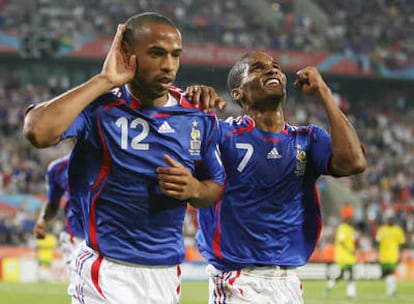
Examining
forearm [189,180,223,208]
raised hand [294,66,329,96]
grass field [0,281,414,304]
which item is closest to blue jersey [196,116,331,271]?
raised hand [294,66,329,96]

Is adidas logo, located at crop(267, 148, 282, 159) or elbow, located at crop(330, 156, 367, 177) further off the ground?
adidas logo, located at crop(267, 148, 282, 159)

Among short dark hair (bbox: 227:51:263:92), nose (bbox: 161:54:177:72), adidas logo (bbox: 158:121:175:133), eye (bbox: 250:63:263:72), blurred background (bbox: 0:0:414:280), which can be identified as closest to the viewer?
nose (bbox: 161:54:177:72)

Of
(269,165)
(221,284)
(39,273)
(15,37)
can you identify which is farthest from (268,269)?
(15,37)

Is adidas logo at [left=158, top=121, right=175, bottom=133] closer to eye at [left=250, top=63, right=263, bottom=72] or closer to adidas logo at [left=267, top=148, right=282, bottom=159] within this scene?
adidas logo at [left=267, top=148, right=282, bottom=159]

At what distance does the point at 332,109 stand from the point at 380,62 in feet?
108

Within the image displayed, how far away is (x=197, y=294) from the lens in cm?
1797

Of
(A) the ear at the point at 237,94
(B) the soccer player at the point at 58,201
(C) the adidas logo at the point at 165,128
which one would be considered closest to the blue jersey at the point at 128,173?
(C) the adidas logo at the point at 165,128

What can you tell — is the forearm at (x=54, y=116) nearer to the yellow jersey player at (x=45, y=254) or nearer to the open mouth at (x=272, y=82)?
the open mouth at (x=272, y=82)

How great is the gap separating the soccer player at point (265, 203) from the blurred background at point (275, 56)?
17.1 meters

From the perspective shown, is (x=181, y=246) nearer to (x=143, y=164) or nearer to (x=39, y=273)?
(x=143, y=164)

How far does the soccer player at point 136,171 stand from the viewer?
433 cm

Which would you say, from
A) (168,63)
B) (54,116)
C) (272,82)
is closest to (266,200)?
(272,82)

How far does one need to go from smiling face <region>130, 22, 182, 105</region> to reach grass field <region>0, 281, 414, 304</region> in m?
11.7

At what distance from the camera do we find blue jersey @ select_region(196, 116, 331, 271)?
5621 mm
